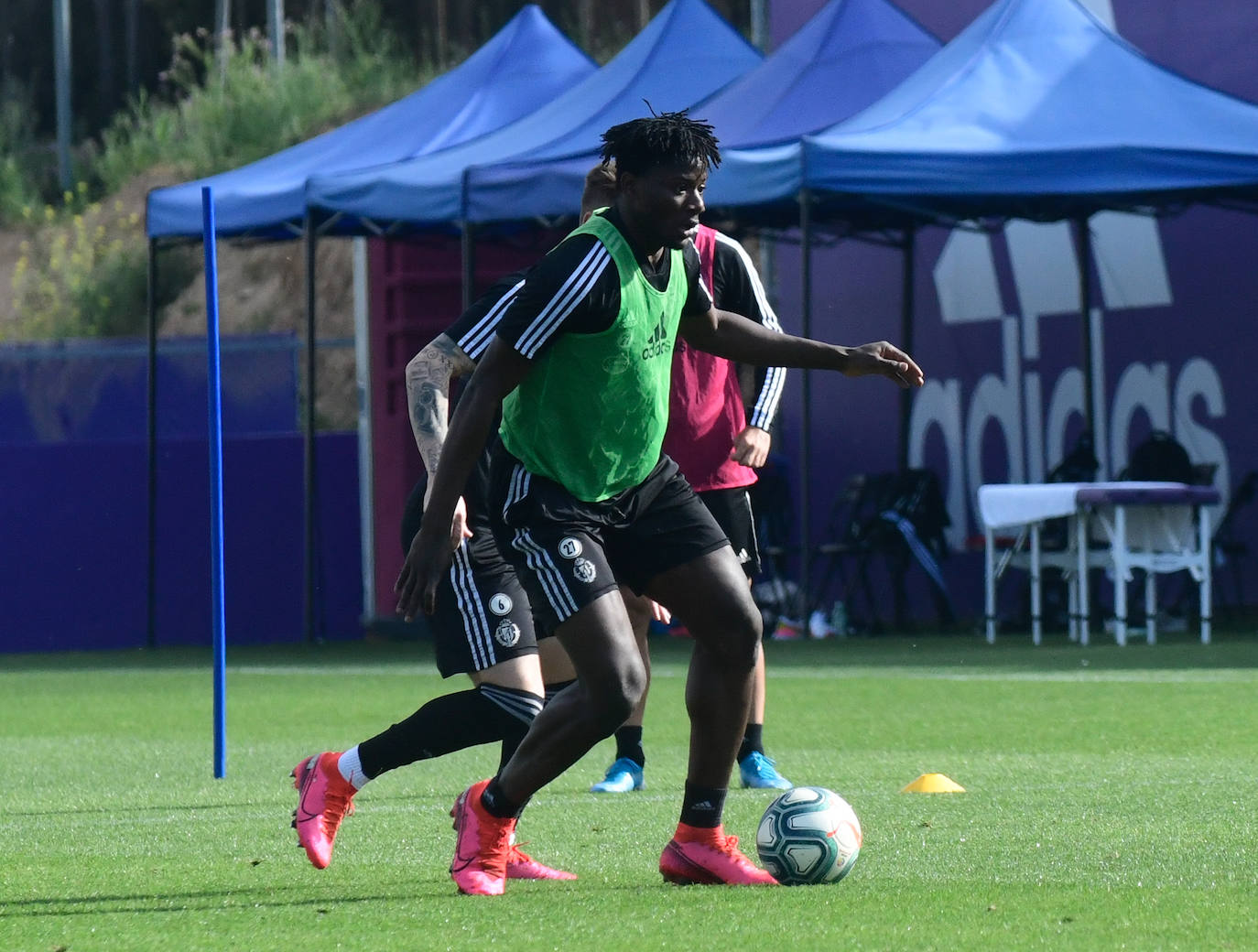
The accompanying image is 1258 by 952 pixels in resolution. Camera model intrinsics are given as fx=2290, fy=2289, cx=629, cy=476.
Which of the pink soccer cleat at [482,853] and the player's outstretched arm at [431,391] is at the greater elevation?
the player's outstretched arm at [431,391]

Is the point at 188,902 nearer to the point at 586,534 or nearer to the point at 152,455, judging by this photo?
the point at 586,534

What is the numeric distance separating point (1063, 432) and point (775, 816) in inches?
496

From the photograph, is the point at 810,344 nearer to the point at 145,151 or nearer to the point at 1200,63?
the point at 1200,63

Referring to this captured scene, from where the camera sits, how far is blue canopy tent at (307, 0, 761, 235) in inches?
612

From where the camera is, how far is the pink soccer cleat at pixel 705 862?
534cm

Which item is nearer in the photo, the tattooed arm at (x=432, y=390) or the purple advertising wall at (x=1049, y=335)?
the tattooed arm at (x=432, y=390)

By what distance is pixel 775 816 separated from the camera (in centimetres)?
538

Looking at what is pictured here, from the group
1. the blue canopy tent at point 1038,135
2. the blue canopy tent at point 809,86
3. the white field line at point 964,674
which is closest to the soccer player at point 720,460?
the white field line at point 964,674

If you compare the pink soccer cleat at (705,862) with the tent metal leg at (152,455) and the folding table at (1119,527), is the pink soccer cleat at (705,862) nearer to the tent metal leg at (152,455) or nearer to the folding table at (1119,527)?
the folding table at (1119,527)

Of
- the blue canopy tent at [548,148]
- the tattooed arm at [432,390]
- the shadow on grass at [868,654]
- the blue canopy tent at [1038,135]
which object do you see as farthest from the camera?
the blue canopy tent at [548,148]

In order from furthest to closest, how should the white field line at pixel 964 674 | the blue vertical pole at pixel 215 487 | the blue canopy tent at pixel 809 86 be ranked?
the blue canopy tent at pixel 809 86 → the white field line at pixel 964 674 → the blue vertical pole at pixel 215 487

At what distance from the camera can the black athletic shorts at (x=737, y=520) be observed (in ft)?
24.0

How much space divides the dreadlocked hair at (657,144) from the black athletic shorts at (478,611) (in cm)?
121

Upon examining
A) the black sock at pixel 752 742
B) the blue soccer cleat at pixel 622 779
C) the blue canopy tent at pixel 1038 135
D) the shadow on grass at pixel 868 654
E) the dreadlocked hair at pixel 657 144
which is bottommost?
the shadow on grass at pixel 868 654
